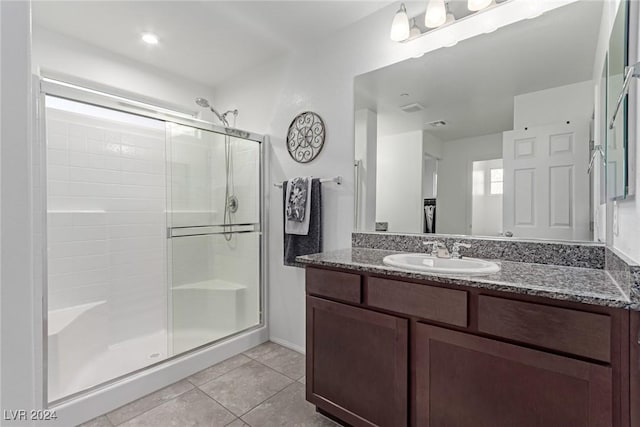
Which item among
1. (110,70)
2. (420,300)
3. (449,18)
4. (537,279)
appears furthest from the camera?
(110,70)

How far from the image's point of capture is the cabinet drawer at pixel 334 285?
4.83 feet

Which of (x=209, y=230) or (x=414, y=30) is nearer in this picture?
(x=414, y=30)

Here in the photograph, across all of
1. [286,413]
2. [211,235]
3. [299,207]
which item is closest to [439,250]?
[299,207]

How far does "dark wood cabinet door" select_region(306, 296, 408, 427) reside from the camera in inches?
52.7

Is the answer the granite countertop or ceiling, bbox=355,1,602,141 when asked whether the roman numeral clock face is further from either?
the granite countertop

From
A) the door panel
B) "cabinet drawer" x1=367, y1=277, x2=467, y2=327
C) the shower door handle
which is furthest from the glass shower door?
the door panel

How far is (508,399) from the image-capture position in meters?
1.08

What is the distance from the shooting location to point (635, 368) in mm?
877

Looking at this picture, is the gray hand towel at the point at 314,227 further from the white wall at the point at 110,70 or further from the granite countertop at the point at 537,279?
the white wall at the point at 110,70

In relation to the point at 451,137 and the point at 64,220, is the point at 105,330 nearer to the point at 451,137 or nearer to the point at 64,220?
the point at 64,220

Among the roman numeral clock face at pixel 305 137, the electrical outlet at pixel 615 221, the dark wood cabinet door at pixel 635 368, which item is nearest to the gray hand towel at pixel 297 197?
the roman numeral clock face at pixel 305 137

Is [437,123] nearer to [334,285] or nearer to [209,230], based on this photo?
[334,285]

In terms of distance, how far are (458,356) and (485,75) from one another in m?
1.45

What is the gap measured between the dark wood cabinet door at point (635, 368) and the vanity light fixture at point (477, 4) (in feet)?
5.08
